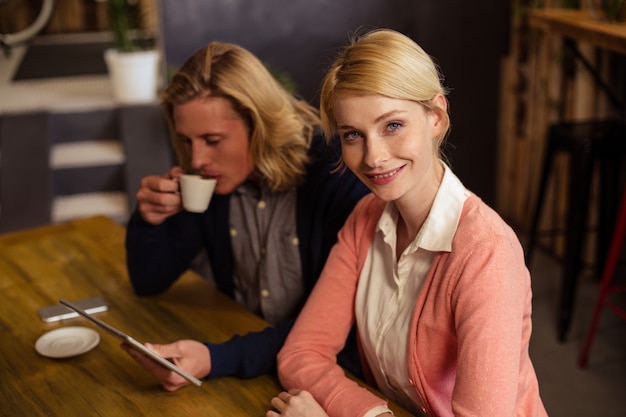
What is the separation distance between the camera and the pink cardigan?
1.34 m

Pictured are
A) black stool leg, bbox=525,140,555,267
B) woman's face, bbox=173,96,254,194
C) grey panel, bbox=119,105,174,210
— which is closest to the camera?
woman's face, bbox=173,96,254,194

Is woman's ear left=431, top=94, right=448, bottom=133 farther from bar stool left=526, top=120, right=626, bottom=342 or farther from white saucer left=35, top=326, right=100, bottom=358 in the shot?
bar stool left=526, top=120, right=626, bottom=342

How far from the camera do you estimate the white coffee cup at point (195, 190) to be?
1842 mm

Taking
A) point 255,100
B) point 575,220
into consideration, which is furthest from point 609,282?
point 255,100

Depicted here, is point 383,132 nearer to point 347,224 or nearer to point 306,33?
point 347,224

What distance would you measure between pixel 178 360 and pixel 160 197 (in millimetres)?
449

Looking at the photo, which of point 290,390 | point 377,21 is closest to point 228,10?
point 377,21

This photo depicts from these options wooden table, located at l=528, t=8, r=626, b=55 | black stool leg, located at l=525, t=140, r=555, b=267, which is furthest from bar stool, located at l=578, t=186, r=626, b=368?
wooden table, located at l=528, t=8, r=626, b=55

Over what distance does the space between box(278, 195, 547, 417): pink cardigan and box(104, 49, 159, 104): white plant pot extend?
2427 mm

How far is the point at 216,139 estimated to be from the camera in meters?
1.91

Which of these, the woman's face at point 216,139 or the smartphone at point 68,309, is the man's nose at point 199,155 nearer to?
the woman's face at point 216,139

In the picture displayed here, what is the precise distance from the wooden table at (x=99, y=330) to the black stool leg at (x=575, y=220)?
1.61 meters

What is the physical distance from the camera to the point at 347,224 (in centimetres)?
170

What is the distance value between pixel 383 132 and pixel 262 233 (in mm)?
679
